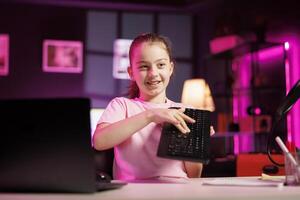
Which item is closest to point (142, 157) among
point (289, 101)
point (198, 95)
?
point (289, 101)

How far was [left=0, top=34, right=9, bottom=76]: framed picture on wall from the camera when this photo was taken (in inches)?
200

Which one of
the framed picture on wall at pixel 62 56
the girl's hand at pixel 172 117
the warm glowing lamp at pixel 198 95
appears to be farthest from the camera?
the framed picture on wall at pixel 62 56

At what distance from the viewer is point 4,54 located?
5102 millimetres

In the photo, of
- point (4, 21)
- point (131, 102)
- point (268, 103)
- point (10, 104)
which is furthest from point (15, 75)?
point (10, 104)

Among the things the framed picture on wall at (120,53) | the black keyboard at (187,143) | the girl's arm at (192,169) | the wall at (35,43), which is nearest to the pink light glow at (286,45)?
the framed picture on wall at (120,53)

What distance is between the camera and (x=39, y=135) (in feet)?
2.56

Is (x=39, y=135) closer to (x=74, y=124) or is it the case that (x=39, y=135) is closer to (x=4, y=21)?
(x=74, y=124)

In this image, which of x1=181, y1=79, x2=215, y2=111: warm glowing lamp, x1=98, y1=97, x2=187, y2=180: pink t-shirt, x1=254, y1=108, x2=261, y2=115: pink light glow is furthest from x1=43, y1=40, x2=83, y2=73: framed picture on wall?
x1=98, y1=97, x2=187, y2=180: pink t-shirt

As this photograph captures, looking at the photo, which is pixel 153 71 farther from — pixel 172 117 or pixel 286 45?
pixel 286 45

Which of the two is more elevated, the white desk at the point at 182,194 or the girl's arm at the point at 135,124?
the girl's arm at the point at 135,124

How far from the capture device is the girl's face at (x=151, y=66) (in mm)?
1303

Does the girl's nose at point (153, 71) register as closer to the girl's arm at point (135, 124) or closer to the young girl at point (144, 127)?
the young girl at point (144, 127)

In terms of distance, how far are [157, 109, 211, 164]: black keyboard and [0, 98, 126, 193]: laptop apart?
0.25 metres

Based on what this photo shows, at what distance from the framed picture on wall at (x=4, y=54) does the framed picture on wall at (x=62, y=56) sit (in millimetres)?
415
